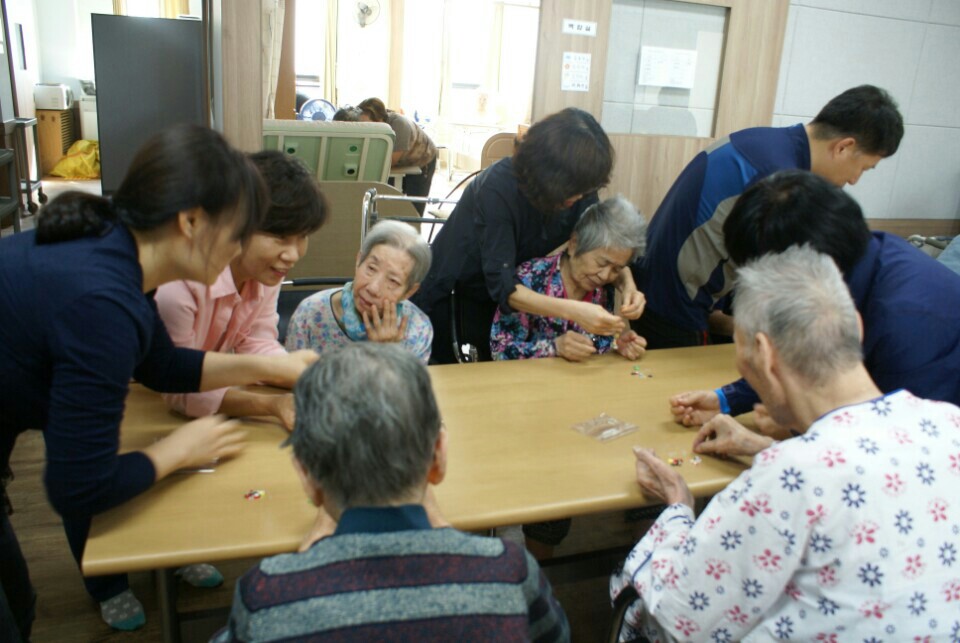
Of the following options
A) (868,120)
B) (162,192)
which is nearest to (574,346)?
(868,120)

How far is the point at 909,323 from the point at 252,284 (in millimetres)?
1483

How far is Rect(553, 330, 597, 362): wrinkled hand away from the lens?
7.36 ft

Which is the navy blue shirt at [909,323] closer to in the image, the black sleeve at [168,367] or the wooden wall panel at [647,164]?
the black sleeve at [168,367]

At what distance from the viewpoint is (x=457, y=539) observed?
927mm

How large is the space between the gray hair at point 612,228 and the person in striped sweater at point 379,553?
139cm

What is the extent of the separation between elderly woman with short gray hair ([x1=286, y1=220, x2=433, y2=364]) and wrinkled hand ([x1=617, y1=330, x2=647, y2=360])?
626 mm

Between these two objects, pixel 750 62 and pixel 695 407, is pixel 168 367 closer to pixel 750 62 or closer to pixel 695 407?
pixel 695 407

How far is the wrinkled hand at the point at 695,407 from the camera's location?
1.88m

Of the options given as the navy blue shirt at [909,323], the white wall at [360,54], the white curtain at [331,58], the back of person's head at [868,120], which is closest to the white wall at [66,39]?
the white curtain at [331,58]

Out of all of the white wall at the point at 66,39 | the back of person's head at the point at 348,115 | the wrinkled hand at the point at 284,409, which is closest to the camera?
the wrinkled hand at the point at 284,409

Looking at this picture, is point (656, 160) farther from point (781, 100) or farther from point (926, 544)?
point (926, 544)

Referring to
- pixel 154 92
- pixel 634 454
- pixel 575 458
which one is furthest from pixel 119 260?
pixel 154 92

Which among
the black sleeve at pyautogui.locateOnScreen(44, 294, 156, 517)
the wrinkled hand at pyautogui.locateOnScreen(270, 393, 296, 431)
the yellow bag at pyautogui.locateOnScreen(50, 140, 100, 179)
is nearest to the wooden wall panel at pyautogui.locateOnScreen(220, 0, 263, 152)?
the wrinkled hand at pyautogui.locateOnScreen(270, 393, 296, 431)

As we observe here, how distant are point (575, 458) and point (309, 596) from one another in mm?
Answer: 903
